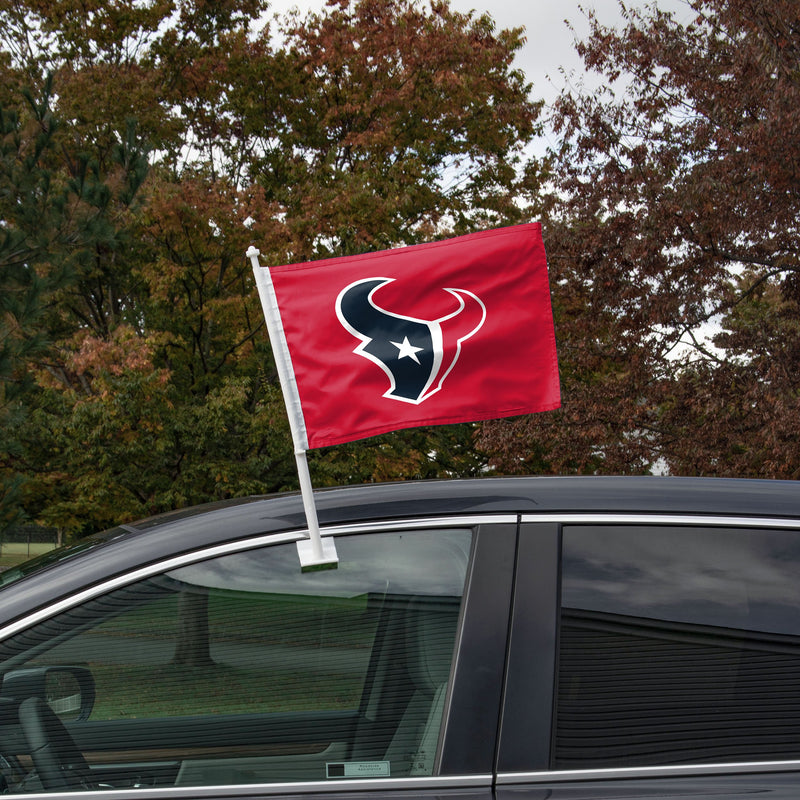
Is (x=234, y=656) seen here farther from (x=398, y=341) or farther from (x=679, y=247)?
(x=679, y=247)

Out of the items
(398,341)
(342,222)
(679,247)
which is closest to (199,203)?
(342,222)

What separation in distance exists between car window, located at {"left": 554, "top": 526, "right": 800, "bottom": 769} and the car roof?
0.21 feet

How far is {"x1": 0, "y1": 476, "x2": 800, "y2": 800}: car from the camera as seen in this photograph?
1.76m

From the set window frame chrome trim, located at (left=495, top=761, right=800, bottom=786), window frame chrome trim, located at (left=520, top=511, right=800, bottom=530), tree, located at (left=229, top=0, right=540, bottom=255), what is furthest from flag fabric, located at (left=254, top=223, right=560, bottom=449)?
tree, located at (left=229, top=0, right=540, bottom=255)

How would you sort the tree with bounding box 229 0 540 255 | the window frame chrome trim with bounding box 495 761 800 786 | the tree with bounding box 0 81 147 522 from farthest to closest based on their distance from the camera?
the tree with bounding box 229 0 540 255 → the tree with bounding box 0 81 147 522 → the window frame chrome trim with bounding box 495 761 800 786

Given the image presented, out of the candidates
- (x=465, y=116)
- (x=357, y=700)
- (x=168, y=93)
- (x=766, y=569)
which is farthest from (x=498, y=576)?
(x=168, y=93)

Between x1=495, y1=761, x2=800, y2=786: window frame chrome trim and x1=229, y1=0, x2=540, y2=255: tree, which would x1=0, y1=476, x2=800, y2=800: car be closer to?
x1=495, y1=761, x2=800, y2=786: window frame chrome trim

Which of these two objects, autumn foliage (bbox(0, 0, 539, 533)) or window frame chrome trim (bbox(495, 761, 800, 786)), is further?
autumn foliage (bbox(0, 0, 539, 533))

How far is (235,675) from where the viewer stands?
1.87 meters

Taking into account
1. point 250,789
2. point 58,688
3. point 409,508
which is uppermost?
point 409,508

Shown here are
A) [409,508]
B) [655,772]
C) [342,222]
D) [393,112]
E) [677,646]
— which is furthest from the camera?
[393,112]

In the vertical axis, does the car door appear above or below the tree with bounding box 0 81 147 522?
below

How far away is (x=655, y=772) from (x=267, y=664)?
0.80 metres

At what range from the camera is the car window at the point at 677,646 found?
69.6 inches
